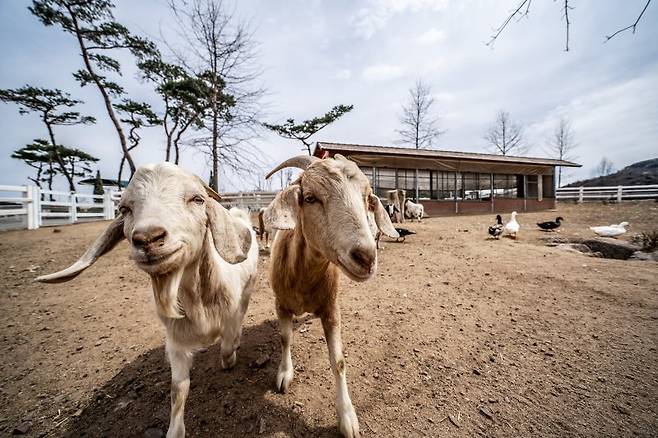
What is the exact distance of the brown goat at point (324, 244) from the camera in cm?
157

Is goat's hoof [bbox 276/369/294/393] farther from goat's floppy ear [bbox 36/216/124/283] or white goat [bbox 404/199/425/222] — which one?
white goat [bbox 404/199/425/222]

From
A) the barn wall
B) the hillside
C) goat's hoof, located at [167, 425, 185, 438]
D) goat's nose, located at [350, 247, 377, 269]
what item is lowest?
goat's hoof, located at [167, 425, 185, 438]

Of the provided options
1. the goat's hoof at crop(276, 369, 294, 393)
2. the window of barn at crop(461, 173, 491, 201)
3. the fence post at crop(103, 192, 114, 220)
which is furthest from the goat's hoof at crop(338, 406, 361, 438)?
the window of barn at crop(461, 173, 491, 201)

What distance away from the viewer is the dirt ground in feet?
6.34

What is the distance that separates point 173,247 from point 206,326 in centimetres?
91

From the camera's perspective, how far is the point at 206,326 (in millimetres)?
1979

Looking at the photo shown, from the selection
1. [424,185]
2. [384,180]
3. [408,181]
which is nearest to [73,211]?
[384,180]

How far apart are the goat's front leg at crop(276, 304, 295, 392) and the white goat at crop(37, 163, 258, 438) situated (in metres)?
0.45

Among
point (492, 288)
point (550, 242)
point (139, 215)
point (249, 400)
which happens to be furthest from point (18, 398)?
point (550, 242)

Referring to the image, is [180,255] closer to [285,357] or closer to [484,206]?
[285,357]

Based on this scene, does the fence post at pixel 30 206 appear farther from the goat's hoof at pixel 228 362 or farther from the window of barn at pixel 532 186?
the window of barn at pixel 532 186

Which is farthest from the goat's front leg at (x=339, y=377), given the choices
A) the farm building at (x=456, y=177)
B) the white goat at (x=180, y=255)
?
the farm building at (x=456, y=177)

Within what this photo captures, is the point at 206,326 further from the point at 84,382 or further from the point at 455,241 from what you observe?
the point at 455,241

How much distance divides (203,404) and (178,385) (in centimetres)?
43
